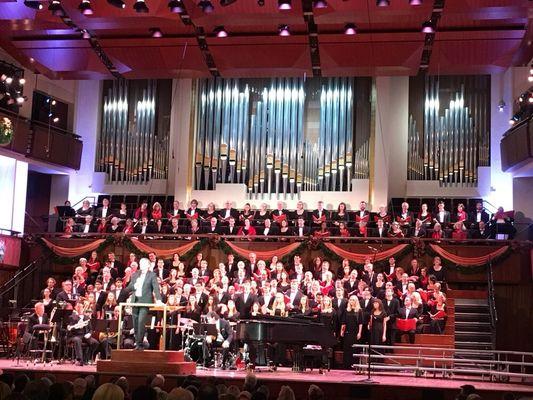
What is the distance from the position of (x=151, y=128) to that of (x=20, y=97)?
3.44 m

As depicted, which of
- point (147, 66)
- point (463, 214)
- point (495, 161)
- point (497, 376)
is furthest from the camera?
point (495, 161)

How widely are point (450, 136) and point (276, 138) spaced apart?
3677 millimetres

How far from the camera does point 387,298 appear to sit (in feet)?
43.4

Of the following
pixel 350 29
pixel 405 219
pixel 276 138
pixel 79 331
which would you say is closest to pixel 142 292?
pixel 79 331

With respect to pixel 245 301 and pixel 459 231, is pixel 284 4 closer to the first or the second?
pixel 245 301

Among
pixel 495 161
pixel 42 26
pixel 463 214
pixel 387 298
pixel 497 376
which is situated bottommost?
pixel 497 376

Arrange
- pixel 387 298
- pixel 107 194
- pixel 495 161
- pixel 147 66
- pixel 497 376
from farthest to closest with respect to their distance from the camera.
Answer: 1. pixel 107 194
2. pixel 495 161
3. pixel 147 66
4. pixel 387 298
5. pixel 497 376

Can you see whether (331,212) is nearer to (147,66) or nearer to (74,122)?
(147,66)

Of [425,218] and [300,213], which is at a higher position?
[300,213]

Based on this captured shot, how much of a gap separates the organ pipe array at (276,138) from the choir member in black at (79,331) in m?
6.51

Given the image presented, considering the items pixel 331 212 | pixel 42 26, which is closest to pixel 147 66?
pixel 42 26

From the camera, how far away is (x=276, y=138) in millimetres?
18453

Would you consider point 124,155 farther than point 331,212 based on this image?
Yes

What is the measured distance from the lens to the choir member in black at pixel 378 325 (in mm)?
12820
